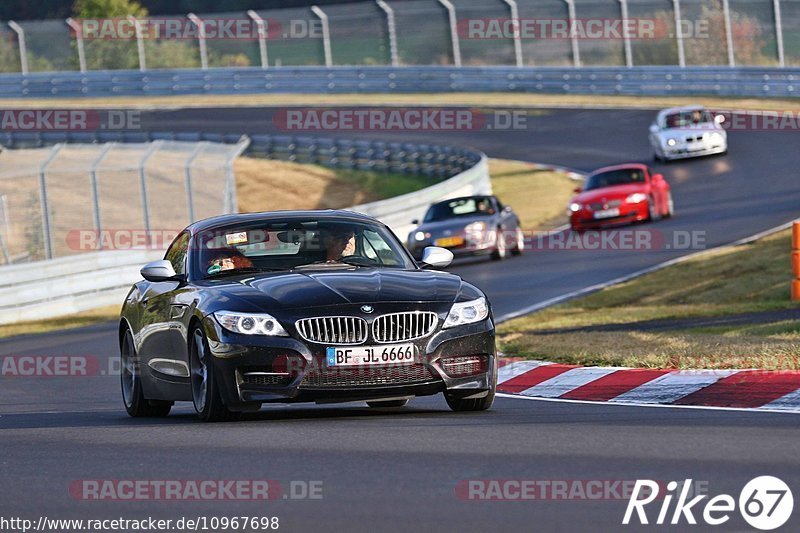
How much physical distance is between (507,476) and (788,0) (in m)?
44.2

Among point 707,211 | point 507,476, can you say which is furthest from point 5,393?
point 707,211

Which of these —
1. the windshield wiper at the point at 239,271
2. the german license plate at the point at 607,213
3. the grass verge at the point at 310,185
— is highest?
the windshield wiper at the point at 239,271

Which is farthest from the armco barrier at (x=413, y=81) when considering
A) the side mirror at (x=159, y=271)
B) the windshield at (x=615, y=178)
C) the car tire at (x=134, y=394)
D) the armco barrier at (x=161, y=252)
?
the side mirror at (x=159, y=271)

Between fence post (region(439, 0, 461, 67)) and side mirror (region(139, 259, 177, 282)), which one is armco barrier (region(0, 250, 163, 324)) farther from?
fence post (region(439, 0, 461, 67))

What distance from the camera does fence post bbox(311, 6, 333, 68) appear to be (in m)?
54.7

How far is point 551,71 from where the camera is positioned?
172ft

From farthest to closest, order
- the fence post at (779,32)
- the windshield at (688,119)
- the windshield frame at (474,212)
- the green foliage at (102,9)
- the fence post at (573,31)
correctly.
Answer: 1. the green foliage at (102,9)
2. the fence post at (573,31)
3. the fence post at (779,32)
4. the windshield at (688,119)
5. the windshield frame at (474,212)

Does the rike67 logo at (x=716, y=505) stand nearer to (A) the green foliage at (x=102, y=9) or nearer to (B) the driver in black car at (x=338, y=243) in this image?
(B) the driver in black car at (x=338, y=243)

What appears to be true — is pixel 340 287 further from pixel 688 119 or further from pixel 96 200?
pixel 688 119

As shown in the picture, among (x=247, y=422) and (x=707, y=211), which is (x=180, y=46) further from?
(x=247, y=422)

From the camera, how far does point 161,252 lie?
2681cm

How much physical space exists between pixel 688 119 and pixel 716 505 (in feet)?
108

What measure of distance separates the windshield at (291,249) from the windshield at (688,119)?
93.4 ft

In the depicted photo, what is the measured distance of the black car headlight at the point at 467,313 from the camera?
31.4 feet
